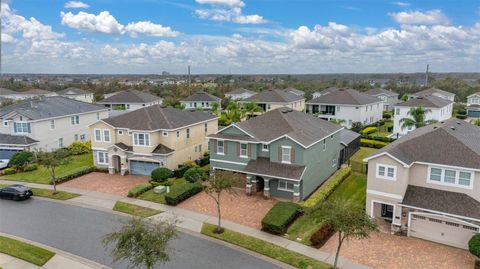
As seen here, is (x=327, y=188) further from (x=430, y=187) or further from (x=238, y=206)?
(x=430, y=187)

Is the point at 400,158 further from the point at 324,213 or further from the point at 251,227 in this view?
the point at 251,227

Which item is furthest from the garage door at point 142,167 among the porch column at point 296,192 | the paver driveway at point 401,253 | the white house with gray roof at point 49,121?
the paver driveway at point 401,253

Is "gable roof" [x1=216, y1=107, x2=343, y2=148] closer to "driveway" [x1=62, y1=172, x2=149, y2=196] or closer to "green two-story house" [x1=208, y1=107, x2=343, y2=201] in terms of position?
"green two-story house" [x1=208, y1=107, x2=343, y2=201]

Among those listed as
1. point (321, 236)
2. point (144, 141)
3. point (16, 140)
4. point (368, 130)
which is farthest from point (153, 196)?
point (368, 130)

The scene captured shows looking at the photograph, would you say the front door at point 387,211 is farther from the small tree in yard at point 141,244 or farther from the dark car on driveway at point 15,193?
the dark car on driveway at point 15,193

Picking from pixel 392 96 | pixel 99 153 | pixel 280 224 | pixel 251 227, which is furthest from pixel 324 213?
pixel 392 96

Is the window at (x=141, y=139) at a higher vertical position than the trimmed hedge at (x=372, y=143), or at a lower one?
higher
